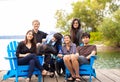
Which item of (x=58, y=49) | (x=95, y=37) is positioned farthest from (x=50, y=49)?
(x=95, y=37)

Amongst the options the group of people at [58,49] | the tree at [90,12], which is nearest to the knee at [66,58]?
the group of people at [58,49]

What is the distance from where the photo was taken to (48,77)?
5.89 meters

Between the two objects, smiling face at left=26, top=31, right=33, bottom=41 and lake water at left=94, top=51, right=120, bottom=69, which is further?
lake water at left=94, top=51, right=120, bottom=69

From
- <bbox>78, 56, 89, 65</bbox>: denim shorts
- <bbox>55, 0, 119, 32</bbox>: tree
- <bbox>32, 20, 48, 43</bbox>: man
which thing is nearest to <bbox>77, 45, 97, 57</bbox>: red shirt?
<bbox>78, 56, 89, 65</bbox>: denim shorts

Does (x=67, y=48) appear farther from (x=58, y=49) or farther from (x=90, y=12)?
(x=90, y=12)

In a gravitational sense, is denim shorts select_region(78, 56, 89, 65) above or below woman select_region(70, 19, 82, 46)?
below

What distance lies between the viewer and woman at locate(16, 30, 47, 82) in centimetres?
508

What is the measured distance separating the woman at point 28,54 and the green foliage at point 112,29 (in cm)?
2373

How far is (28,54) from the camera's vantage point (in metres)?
5.19

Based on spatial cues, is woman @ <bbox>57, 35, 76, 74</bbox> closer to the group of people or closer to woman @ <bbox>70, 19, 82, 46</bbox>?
the group of people

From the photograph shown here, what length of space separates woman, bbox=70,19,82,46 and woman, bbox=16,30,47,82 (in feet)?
3.08

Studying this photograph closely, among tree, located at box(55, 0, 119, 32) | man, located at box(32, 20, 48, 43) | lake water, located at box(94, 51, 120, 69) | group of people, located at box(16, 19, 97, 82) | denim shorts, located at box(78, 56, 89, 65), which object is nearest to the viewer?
group of people, located at box(16, 19, 97, 82)

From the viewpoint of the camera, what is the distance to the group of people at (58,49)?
5179 mm

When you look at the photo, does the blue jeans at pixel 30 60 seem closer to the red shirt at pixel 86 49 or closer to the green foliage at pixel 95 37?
the red shirt at pixel 86 49
